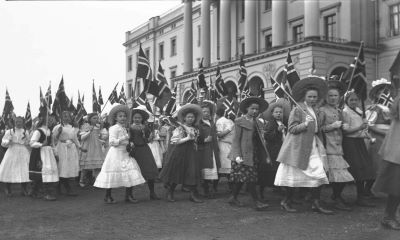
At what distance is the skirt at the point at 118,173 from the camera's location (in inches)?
317

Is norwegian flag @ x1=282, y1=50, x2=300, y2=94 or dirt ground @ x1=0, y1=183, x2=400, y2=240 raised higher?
norwegian flag @ x1=282, y1=50, x2=300, y2=94

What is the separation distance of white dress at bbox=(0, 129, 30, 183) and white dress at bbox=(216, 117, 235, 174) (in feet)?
13.6

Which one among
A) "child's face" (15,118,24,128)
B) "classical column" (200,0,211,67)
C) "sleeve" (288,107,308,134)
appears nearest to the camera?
"sleeve" (288,107,308,134)

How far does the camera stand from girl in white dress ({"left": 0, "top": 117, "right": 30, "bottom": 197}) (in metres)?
10.2

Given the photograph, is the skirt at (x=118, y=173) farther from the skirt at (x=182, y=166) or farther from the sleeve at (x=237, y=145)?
the sleeve at (x=237, y=145)

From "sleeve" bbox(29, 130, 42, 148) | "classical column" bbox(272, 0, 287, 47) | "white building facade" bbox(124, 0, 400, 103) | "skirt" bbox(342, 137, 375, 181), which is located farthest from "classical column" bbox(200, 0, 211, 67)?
"skirt" bbox(342, 137, 375, 181)

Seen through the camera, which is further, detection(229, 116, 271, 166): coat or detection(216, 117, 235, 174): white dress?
detection(216, 117, 235, 174): white dress

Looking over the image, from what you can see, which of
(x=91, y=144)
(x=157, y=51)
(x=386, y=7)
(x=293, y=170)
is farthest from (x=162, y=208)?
(x=157, y=51)

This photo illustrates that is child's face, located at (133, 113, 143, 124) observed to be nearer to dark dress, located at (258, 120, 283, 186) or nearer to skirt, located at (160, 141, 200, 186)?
skirt, located at (160, 141, 200, 186)

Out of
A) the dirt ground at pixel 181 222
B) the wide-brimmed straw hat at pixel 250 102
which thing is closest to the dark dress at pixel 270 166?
the dirt ground at pixel 181 222

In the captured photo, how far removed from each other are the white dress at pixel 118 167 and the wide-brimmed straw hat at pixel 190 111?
1.03 m

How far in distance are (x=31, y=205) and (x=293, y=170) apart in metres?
4.80

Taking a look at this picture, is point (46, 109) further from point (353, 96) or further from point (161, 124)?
point (353, 96)

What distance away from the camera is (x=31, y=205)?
848 centimetres
